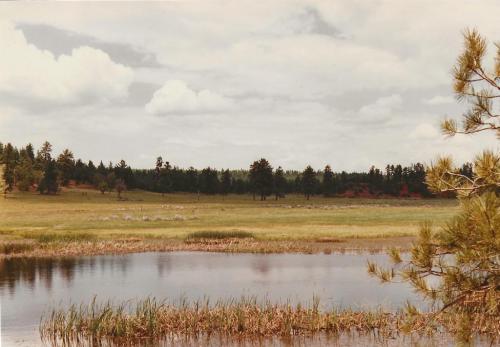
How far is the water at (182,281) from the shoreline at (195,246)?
244 centimetres

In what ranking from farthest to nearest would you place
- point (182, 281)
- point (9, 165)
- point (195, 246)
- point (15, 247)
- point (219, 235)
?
point (9, 165) → point (219, 235) → point (195, 246) → point (15, 247) → point (182, 281)

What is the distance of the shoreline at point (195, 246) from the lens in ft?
166

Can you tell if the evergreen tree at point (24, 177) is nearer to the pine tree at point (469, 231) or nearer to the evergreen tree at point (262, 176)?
the evergreen tree at point (262, 176)

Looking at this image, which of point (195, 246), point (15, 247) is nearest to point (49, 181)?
point (15, 247)

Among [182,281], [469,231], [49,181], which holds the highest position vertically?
[49,181]

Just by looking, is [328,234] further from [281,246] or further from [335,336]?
[335,336]

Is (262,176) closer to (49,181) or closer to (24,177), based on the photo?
(49,181)

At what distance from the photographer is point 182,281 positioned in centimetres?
3653

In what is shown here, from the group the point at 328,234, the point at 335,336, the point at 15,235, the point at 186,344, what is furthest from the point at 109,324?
the point at 15,235

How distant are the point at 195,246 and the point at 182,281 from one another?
18.7m

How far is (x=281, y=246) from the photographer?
5303cm

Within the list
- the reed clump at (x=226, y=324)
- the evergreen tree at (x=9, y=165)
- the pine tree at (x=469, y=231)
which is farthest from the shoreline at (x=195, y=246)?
the evergreen tree at (x=9, y=165)

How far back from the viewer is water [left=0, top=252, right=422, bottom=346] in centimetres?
2836

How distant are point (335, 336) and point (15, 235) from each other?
53868 mm
